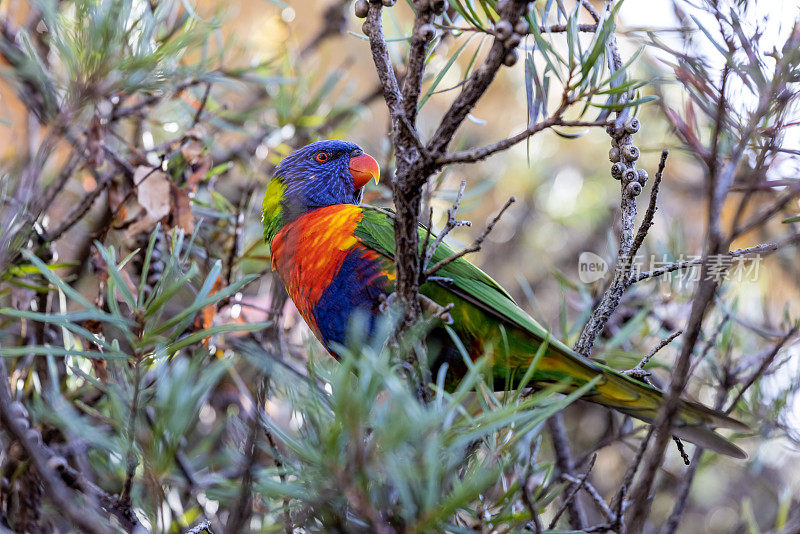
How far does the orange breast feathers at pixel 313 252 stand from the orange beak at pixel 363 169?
0.27 metres

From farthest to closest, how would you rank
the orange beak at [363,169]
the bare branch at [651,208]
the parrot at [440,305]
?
the orange beak at [363,169]
the parrot at [440,305]
the bare branch at [651,208]

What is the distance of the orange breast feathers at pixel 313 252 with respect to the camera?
1406 mm

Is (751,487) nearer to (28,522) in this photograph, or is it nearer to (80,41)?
(28,522)

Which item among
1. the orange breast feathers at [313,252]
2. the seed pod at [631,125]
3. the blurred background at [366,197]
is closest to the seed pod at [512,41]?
the blurred background at [366,197]

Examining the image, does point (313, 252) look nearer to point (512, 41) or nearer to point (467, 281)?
point (467, 281)

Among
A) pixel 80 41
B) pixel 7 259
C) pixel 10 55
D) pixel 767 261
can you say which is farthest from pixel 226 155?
pixel 767 261

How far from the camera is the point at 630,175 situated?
978mm

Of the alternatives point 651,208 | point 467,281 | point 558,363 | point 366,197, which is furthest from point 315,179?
point 651,208

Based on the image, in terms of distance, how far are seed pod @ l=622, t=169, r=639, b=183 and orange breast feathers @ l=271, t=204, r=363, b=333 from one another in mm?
603

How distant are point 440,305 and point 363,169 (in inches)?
22.7

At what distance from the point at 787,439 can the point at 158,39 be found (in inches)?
62.9

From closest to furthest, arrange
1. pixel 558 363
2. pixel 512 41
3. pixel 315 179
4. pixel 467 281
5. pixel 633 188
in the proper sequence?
1. pixel 512 41
2. pixel 633 188
3. pixel 558 363
4. pixel 467 281
5. pixel 315 179

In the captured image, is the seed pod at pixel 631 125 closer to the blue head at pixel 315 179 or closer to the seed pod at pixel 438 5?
the seed pod at pixel 438 5

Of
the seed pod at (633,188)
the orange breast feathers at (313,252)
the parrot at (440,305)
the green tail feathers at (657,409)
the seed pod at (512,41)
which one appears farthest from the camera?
the orange breast feathers at (313,252)
